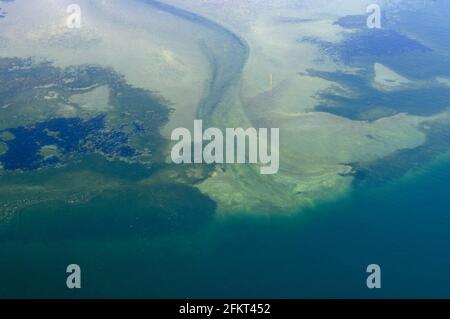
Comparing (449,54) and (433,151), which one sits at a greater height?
(449,54)

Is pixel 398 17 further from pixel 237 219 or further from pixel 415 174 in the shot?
pixel 237 219

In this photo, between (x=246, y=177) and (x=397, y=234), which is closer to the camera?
(x=397, y=234)

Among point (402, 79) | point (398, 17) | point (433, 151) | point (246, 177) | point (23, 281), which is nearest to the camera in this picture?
point (23, 281)

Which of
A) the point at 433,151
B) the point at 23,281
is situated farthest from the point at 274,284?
the point at 433,151

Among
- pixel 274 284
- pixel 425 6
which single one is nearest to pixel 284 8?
pixel 425 6

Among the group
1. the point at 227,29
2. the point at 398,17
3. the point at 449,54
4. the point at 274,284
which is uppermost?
the point at 398,17

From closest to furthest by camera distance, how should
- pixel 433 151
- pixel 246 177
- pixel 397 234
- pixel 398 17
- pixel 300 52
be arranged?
pixel 397 234, pixel 246 177, pixel 433 151, pixel 300 52, pixel 398 17
